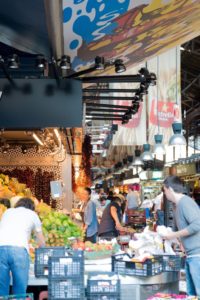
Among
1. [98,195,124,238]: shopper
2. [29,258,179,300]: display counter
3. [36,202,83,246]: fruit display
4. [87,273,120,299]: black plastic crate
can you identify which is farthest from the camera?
[98,195,124,238]: shopper

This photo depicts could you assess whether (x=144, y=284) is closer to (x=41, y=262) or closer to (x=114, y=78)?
(x=41, y=262)

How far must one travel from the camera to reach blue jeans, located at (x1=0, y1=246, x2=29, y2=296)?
16.7 ft

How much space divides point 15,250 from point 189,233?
5.22ft

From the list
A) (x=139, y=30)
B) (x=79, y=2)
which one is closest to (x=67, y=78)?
(x=139, y=30)

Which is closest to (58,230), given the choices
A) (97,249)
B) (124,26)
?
(97,249)

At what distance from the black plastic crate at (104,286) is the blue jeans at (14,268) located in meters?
0.87

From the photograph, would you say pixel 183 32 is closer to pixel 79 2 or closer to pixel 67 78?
pixel 67 78

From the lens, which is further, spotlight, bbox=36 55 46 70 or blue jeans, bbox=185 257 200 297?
spotlight, bbox=36 55 46 70

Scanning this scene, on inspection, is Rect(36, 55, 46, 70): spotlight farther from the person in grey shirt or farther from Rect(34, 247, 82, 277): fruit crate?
Rect(34, 247, 82, 277): fruit crate

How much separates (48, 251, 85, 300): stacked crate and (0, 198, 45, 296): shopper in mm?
597

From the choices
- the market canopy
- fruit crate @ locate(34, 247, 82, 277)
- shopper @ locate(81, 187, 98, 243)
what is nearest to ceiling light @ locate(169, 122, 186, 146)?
shopper @ locate(81, 187, 98, 243)

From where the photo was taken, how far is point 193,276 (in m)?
5.14

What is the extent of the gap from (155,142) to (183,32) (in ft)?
18.8

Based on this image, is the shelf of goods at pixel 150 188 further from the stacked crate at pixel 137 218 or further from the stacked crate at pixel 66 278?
the stacked crate at pixel 66 278
